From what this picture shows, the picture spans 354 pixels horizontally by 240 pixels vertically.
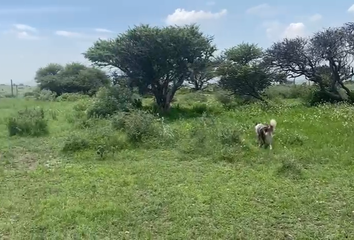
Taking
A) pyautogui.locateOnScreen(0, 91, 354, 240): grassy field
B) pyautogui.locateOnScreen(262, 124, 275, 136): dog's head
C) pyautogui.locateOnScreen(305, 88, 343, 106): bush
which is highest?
pyautogui.locateOnScreen(305, 88, 343, 106): bush

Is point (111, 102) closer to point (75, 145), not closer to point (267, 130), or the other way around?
point (75, 145)

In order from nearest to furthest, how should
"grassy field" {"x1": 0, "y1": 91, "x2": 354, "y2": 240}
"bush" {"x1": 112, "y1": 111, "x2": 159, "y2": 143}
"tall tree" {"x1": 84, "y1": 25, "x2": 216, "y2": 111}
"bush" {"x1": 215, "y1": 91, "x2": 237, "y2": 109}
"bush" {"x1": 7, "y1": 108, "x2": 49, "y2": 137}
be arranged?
"grassy field" {"x1": 0, "y1": 91, "x2": 354, "y2": 240} → "bush" {"x1": 112, "y1": 111, "x2": 159, "y2": 143} → "bush" {"x1": 7, "y1": 108, "x2": 49, "y2": 137} → "tall tree" {"x1": 84, "y1": 25, "x2": 216, "y2": 111} → "bush" {"x1": 215, "y1": 91, "x2": 237, "y2": 109}

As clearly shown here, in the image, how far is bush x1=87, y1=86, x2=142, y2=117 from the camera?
11531 mm

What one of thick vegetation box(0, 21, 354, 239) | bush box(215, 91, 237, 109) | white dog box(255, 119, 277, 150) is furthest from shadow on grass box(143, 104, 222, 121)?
white dog box(255, 119, 277, 150)

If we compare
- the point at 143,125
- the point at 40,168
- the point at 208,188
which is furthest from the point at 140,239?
the point at 143,125

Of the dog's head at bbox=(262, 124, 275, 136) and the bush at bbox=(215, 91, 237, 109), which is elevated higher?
the bush at bbox=(215, 91, 237, 109)

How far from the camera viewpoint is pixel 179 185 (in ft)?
16.1

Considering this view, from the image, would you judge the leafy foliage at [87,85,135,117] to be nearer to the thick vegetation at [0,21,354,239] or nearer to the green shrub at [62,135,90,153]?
the thick vegetation at [0,21,354,239]

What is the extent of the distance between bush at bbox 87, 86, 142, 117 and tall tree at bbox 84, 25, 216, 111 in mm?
1568

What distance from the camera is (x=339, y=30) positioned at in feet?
52.0

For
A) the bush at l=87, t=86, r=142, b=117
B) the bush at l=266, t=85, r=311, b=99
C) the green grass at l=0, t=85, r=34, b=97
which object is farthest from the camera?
the green grass at l=0, t=85, r=34, b=97

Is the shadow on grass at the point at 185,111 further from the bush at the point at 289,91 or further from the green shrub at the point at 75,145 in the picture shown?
the bush at the point at 289,91

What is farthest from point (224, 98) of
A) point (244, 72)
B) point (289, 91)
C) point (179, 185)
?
point (179, 185)

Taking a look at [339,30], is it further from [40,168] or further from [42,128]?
[40,168]
